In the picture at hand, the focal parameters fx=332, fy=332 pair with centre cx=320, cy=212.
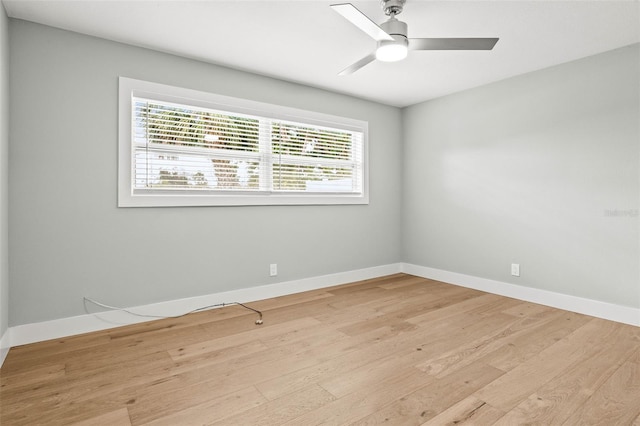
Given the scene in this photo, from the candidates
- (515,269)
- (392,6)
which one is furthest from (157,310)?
(515,269)

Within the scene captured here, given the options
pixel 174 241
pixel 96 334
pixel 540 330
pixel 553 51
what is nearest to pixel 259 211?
pixel 174 241

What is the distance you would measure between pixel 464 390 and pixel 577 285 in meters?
2.08

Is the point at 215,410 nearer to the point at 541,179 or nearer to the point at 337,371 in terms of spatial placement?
the point at 337,371

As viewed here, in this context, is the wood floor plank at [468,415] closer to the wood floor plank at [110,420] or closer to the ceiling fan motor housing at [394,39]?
the wood floor plank at [110,420]

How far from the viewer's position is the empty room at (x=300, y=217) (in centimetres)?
185

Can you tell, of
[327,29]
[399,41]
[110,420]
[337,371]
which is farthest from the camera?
[327,29]

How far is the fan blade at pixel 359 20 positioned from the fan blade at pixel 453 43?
238mm

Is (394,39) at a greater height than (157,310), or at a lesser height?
greater

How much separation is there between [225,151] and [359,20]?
186 centimetres

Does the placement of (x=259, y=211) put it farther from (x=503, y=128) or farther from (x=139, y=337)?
(x=503, y=128)

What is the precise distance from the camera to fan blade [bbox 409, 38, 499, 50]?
2070mm

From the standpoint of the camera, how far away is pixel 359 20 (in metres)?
1.88

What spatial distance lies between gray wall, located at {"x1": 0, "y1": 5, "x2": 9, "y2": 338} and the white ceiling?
0.25 meters

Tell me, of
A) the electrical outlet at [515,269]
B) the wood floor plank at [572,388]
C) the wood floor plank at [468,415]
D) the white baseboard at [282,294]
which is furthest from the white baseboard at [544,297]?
the wood floor plank at [468,415]
